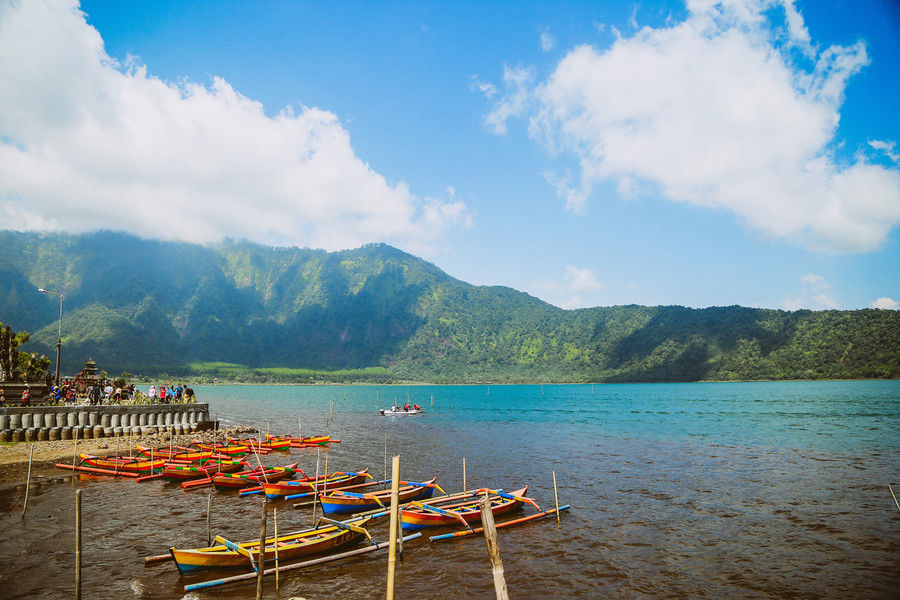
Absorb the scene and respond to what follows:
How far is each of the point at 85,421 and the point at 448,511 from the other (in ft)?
112

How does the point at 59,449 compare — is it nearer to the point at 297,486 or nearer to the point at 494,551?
the point at 297,486

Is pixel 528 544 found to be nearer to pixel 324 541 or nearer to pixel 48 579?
pixel 324 541

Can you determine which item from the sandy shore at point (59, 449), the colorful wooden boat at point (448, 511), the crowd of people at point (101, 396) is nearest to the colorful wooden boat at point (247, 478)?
the sandy shore at point (59, 449)

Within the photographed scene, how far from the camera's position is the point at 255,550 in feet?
47.7

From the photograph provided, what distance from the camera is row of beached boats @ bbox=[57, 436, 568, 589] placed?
1454 cm

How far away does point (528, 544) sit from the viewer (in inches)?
734

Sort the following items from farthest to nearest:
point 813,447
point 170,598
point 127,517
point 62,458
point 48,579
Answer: point 813,447 < point 62,458 < point 127,517 < point 48,579 < point 170,598

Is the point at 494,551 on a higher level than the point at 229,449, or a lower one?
higher

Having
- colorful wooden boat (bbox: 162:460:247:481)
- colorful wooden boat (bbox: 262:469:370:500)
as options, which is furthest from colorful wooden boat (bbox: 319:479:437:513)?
colorful wooden boat (bbox: 162:460:247:481)

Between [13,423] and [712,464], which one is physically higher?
[13,423]

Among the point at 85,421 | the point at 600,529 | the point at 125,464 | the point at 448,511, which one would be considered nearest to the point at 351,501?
the point at 448,511

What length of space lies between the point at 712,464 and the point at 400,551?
2912 cm

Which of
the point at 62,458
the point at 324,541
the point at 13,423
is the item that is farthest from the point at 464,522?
the point at 13,423

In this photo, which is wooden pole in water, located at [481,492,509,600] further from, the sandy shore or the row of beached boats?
the sandy shore
